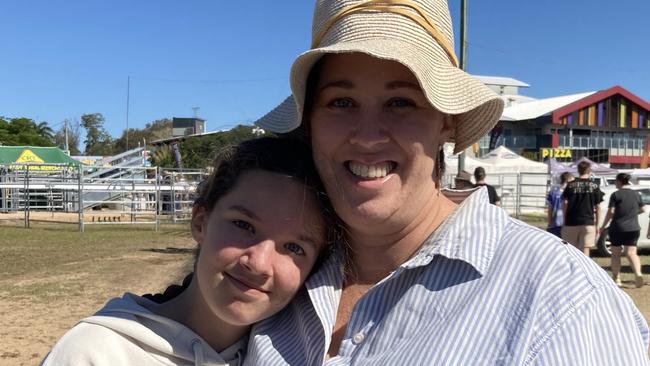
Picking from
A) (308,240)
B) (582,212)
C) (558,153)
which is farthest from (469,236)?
(558,153)

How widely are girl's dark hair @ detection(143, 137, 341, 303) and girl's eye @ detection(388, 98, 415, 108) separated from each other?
363 millimetres

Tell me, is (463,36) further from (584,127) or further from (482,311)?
(584,127)

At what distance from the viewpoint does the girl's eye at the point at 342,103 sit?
1671 millimetres

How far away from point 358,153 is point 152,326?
0.80 meters

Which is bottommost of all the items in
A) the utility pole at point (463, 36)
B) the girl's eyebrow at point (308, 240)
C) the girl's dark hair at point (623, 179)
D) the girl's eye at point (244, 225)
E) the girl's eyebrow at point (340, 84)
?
the girl's eyebrow at point (308, 240)

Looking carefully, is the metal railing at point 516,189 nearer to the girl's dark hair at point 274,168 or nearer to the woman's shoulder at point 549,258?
the girl's dark hair at point 274,168

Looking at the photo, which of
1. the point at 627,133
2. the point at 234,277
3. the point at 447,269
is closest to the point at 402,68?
the point at 447,269

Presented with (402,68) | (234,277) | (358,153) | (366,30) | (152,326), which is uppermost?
(366,30)

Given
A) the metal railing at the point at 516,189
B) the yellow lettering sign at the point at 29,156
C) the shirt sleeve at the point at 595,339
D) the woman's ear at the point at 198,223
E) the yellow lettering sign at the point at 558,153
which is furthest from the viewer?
the yellow lettering sign at the point at 558,153

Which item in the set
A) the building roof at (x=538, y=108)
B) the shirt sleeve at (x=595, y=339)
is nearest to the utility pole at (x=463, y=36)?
the shirt sleeve at (x=595, y=339)

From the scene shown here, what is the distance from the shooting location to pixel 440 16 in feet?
5.66

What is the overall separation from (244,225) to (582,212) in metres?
8.61

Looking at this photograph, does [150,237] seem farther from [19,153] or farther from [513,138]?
[513,138]

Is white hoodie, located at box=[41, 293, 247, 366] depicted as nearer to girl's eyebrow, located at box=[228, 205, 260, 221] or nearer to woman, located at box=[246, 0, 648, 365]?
woman, located at box=[246, 0, 648, 365]
